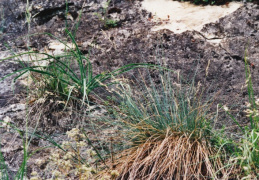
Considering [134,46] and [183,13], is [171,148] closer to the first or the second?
[134,46]

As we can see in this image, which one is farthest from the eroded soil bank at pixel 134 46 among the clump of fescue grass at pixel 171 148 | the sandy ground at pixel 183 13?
the clump of fescue grass at pixel 171 148

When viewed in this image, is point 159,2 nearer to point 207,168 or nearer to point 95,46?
point 95,46

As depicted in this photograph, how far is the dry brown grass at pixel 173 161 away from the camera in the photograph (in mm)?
2113

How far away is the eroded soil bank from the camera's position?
9.42 ft

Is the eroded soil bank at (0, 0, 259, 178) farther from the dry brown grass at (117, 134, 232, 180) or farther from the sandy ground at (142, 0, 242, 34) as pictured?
the dry brown grass at (117, 134, 232, 180)

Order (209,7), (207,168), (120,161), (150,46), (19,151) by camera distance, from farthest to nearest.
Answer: (209,7) → (150,46) → (19,151) → (120,161) → (207,168)

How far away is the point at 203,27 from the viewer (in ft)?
11.3

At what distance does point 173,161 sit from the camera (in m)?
2.14

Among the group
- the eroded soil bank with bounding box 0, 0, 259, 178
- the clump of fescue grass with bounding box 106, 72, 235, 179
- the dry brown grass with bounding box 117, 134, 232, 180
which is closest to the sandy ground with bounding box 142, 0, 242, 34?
the eroded soil bank with bounding box 0, 0, 259, 178

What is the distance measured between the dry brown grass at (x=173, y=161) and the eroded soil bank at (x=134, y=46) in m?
0.51

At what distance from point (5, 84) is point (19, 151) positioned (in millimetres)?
900

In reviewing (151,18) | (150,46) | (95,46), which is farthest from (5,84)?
(151,18)

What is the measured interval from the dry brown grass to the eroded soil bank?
20.1 inches

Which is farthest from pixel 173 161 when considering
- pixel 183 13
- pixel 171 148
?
pixel 183 13
